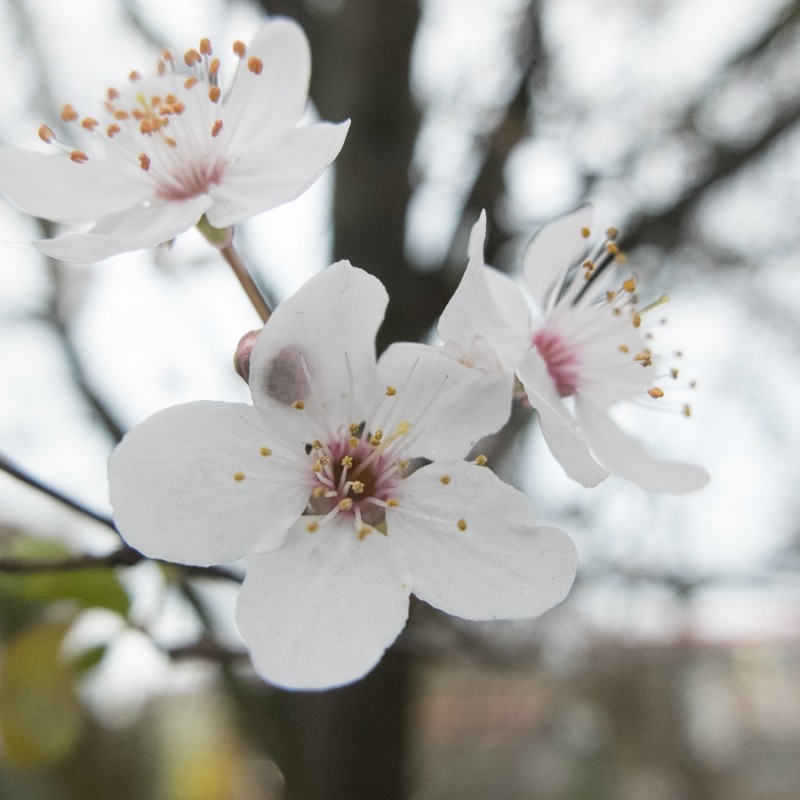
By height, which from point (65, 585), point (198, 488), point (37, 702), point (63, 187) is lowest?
point (37, 702)

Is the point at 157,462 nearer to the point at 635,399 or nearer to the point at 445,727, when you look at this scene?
the point at 635,399

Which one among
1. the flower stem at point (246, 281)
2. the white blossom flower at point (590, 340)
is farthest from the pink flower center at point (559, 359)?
the flower stem at point (246, 281)

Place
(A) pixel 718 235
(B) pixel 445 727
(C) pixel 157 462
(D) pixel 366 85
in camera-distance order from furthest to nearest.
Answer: (B) pixel 445 727 < (A) pixel 718 235 < (D) pixel 366 85 < (C) pixel 157 462

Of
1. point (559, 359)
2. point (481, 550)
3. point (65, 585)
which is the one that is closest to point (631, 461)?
point (559, 359)

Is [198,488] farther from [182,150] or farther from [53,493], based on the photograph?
[182,150]

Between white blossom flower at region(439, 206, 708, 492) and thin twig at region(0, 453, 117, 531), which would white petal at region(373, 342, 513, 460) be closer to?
white blossom flower at region(439, 206, 708, 492)

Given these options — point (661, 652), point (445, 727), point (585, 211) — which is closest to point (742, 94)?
point (585, 211)
